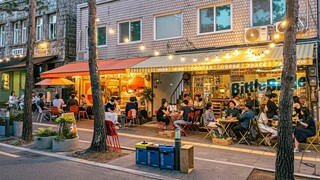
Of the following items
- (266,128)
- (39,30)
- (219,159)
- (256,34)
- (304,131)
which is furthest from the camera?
(39,30)

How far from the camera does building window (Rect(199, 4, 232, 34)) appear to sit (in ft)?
39.4

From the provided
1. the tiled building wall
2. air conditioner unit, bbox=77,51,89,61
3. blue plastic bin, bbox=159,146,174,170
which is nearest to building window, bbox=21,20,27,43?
the tiled building wall

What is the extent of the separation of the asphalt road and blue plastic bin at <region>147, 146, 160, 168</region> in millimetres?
→ 685

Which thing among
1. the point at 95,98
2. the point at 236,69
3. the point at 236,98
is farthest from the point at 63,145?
the point at 236,69

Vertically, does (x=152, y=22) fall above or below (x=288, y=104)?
above

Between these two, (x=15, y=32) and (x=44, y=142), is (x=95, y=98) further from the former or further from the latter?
(x=15, y=32)

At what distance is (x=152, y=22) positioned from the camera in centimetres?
1397

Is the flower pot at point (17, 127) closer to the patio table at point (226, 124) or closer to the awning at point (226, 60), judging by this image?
the awning at point (226, 60)

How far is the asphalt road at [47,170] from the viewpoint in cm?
593

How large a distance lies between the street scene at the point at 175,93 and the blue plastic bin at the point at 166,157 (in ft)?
0.08

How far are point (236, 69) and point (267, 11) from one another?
2.62 m

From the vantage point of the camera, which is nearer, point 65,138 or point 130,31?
point 65,138

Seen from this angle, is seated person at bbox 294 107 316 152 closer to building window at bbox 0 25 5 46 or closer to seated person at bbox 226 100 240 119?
seated person at bbox 226 100 240 119

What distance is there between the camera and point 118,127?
12.4 m
